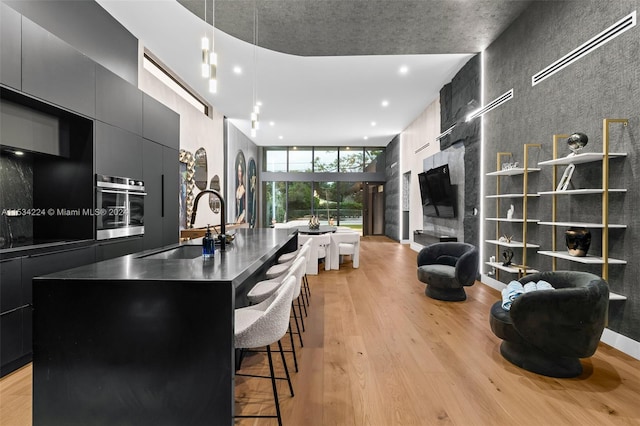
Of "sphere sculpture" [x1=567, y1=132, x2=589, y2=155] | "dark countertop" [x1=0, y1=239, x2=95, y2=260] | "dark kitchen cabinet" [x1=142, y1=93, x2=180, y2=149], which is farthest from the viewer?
"dark kitchen cabinet" [x1=142, y1=93, x2=180, y2=149]

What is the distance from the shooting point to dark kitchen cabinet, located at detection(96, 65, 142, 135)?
3175 millimetres

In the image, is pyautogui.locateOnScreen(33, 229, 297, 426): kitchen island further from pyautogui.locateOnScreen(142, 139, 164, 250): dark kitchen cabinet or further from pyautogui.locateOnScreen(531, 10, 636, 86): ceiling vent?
Answer: pyautogui.locateOnScreen(531, 10, 636, 86): ceiling vent

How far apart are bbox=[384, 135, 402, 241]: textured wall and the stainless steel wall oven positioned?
8373mm

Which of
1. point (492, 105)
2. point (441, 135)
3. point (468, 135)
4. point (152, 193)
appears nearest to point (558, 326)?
point (492, 105)

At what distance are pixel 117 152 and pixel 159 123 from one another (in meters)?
1.02

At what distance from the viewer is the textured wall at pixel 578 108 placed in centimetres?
258

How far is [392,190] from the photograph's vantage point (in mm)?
11508

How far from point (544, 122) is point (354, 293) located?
124 inches

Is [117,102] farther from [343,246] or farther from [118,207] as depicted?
[343,246]

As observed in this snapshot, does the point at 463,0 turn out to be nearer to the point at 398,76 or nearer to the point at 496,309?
the point at 398,76

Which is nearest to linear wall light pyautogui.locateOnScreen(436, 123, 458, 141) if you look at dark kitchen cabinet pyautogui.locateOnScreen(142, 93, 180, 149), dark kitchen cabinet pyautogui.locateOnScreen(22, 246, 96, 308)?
dark kitchen cabinet pyautogui.locateOnScreen(142, 93, 180, 149)

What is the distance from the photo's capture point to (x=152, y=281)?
1430mm

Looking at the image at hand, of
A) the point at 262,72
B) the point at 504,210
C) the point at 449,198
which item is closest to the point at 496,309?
the point at 504,210

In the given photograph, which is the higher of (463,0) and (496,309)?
(463,0)
